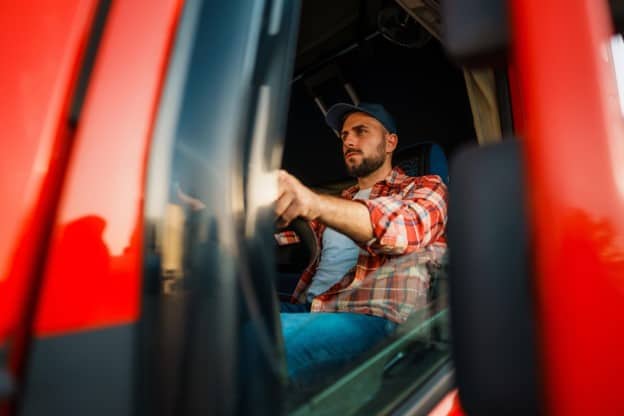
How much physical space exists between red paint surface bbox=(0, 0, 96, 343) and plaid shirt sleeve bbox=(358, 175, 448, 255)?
2.82 ft

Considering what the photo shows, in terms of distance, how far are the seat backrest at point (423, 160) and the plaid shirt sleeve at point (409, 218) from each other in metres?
0.25

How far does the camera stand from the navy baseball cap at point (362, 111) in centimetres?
215

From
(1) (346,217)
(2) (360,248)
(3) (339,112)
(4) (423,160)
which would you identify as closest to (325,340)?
(1) (346,217)

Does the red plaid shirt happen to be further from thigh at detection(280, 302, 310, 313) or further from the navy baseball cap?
the navy baseball cap

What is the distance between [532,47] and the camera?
49 cm

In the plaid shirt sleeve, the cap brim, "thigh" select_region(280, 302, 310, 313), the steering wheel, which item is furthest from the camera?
the cap brim

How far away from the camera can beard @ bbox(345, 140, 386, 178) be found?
214cm

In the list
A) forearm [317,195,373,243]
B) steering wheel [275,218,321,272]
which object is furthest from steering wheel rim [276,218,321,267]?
forearm [317,195,373,243]

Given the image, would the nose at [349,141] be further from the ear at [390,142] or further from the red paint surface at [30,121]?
the red paint surface at [30,121]

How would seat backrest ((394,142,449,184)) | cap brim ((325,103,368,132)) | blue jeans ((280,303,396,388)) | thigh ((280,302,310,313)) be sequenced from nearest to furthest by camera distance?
1. blue jeans ((280,303,396,388))
2. thigh ((280,302,310,313))
3. seat backrest ((394,142,449,184))
4. cap brim ((325,103,368,132))

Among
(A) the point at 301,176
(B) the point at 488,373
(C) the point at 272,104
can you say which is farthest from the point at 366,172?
(B) the point at 488,373

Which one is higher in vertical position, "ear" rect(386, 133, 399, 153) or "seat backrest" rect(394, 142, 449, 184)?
"ear" rect(386, 133, 399, 153)

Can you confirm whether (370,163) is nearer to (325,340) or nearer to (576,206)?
(325,340)

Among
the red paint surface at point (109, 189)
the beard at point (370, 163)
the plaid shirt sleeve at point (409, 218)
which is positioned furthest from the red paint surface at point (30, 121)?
the beard at point (370, 163)
